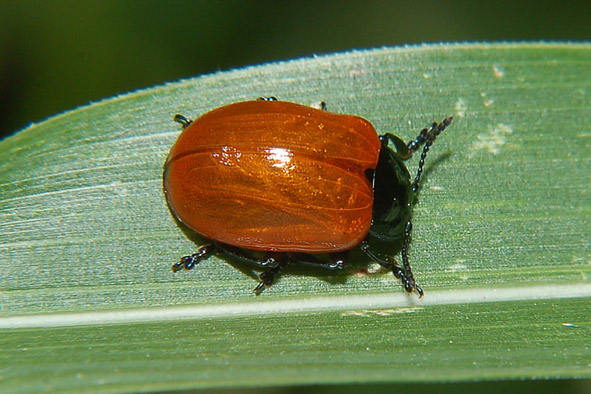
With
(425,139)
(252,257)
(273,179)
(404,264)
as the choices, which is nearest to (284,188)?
(273,179)

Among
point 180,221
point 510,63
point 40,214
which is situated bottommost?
point 180,221

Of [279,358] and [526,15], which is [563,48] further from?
[279,358]

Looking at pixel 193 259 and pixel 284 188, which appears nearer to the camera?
pixel 284 188

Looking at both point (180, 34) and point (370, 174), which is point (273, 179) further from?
point (180, 34)

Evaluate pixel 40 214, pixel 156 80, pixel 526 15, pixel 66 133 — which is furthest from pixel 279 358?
pixel 526 15

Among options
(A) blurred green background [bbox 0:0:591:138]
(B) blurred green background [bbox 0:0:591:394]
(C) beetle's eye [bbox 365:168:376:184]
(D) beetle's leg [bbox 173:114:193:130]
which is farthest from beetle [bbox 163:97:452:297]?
(B) blurred green background [bbox 0:0:591:394]

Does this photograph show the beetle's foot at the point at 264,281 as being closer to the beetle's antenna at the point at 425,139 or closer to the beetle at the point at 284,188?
the beetle at the point at 284,188
